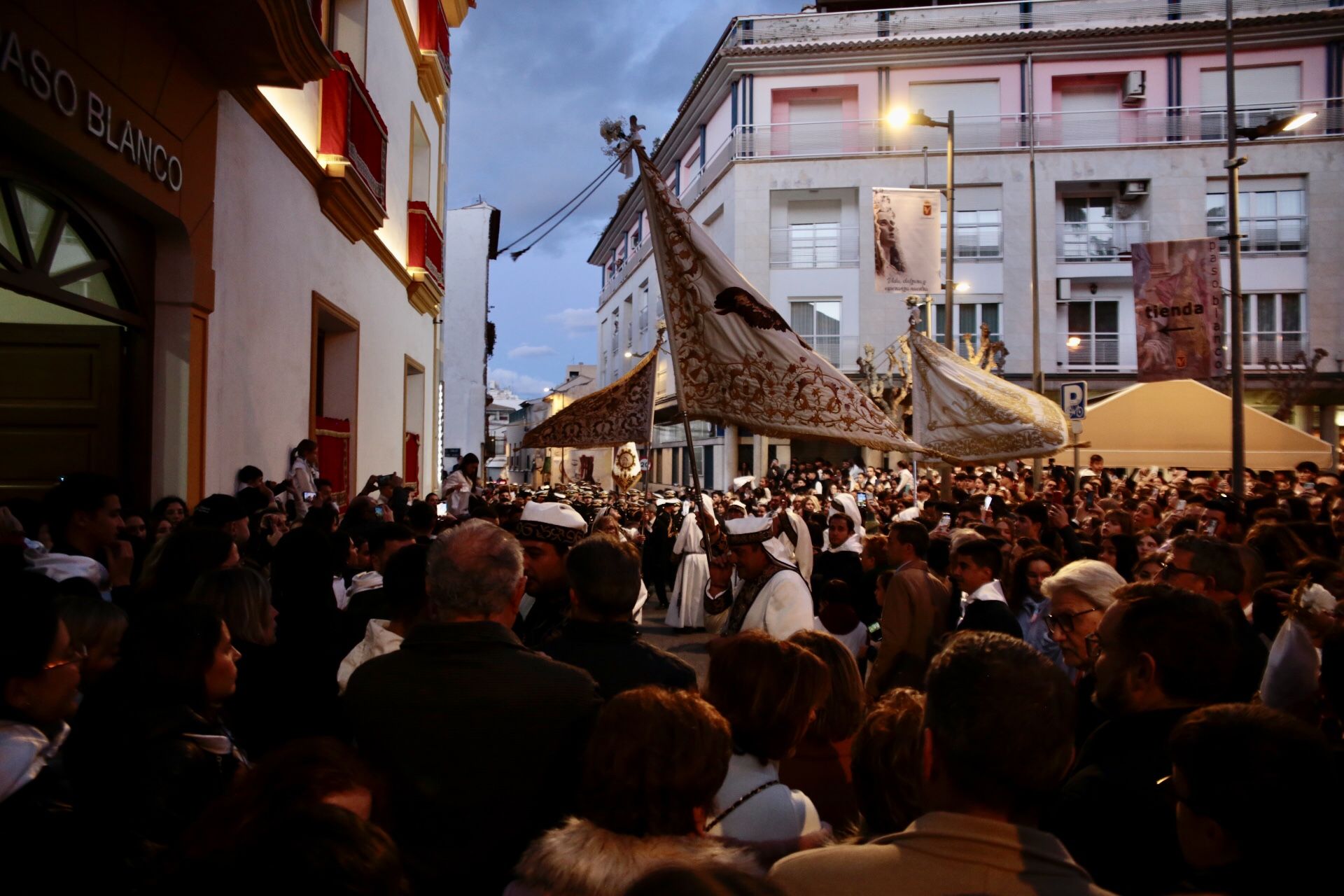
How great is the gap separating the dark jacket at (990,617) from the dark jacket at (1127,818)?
2.54 metres

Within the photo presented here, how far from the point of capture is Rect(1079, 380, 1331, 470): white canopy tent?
51.6 ft

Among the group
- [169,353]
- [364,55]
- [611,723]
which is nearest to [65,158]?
[169,353]

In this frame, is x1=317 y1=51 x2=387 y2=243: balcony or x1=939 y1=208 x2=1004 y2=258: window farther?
x1=939 y1=208 x2=1004 y2=258: window

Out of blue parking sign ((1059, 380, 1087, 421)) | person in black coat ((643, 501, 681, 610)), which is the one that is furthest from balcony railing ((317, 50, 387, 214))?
blue parking sign ((1059, 380, 1087, 421))

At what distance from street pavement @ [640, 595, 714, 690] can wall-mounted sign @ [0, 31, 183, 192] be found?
6666 millimetres

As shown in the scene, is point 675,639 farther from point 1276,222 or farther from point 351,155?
point 1276,222

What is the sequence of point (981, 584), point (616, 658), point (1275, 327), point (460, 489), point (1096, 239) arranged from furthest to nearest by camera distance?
point (1096, 239)
point (1275, 327)
point (460, 489)
point (981, 584)
point (616, 658)

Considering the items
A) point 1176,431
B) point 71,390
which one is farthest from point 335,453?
point 1176,431

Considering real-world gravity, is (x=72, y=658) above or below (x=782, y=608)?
above

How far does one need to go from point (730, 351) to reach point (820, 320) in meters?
29.6

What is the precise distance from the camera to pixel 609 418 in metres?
8.56

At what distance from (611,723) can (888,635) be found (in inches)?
145

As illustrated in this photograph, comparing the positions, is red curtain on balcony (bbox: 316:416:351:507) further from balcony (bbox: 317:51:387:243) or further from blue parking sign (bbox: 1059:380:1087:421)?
blue parking sign (bbox: 1059:380:1087:421)

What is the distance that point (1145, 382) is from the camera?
15609 mm
